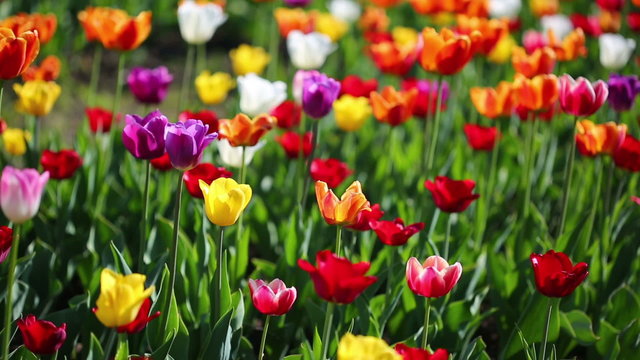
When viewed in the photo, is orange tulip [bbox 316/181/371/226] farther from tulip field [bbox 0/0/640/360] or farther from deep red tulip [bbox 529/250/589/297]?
deep red tulip [bbox 529/250/589/297]

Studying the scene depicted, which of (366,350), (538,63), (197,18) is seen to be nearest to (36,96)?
(197,18)

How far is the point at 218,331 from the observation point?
1934 mm

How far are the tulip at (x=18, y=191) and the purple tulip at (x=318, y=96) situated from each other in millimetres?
1071

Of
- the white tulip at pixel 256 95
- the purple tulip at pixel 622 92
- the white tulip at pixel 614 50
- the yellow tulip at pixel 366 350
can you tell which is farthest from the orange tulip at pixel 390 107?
Result: the yellow tulip at pixel 366 350

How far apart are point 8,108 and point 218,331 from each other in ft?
9.96

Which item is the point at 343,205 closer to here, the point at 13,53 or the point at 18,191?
the point at 18,191

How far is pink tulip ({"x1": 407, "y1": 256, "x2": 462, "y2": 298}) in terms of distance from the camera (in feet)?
5.89

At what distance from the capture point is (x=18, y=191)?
149 cm

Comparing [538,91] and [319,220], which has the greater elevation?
[538,91]

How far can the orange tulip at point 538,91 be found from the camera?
8.76 ft

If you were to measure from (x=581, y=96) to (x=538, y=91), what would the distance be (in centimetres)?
28

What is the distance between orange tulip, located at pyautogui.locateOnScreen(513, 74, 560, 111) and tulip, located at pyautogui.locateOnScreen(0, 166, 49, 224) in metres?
1.70

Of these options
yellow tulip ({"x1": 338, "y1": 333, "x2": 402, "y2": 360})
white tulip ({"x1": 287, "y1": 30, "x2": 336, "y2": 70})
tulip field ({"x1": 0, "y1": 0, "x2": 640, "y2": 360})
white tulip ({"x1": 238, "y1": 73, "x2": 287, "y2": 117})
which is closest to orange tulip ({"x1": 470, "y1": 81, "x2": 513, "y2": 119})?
tulip field ({"x1": 0, "y1": 0, "x2": 640, "y2": 360})

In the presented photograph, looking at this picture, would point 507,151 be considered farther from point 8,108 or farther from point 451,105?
point 8,108
